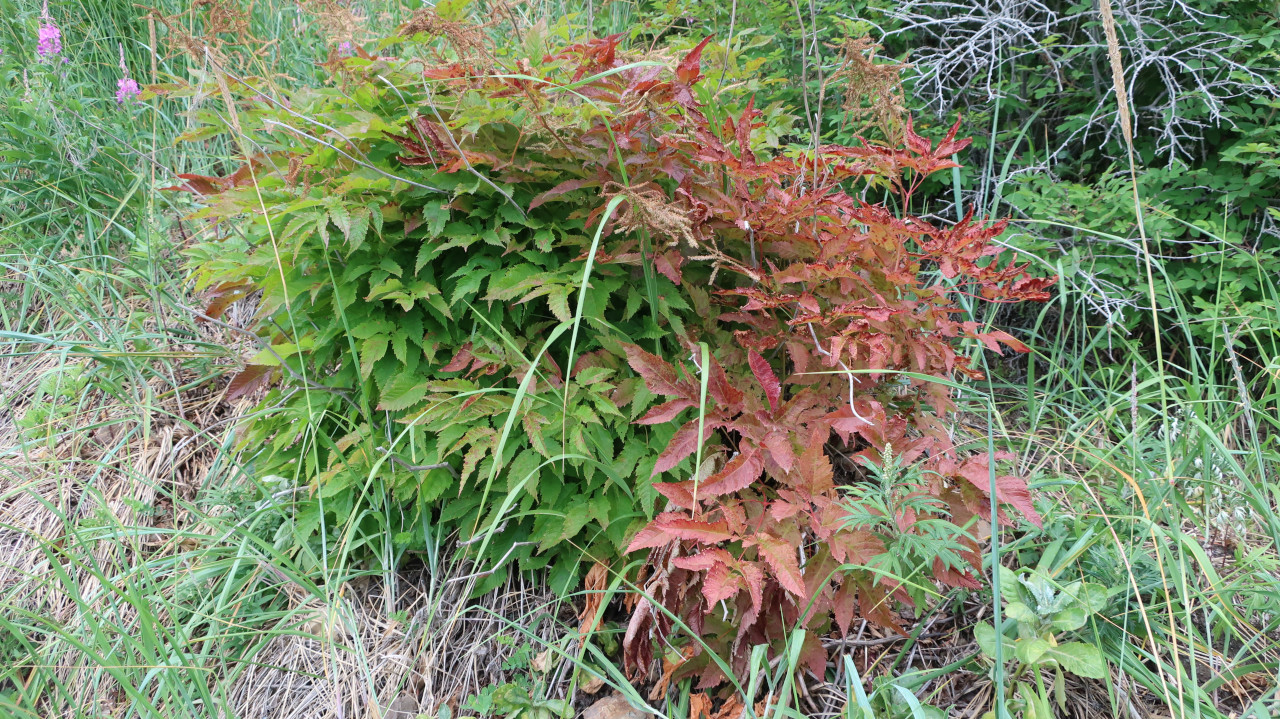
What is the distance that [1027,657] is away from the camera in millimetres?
1234

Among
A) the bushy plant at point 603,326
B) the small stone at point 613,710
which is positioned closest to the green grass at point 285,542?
the small stone at point 613,710

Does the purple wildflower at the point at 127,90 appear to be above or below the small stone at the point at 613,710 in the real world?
above

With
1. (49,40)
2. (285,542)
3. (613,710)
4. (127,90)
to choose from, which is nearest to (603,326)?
(613,710)

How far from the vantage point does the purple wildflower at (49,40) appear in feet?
9.38

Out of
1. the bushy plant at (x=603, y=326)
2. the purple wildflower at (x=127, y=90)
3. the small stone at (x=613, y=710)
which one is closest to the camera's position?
the bushy plant at (x=603, y=326)

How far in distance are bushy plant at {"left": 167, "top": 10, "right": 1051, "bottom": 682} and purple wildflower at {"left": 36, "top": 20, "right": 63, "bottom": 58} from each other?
1.90 m

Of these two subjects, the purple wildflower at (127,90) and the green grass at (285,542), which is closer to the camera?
the green grass at (285,542)

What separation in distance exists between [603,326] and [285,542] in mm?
1101

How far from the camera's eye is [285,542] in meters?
1.91

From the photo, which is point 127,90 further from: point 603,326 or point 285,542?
point 603,326

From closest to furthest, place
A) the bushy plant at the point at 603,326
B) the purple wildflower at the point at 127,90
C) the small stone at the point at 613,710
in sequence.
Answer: the bushy plant at the point at 603,326 < the small stone at the point at 613,710 < the purple wildflower at the point at 127,90

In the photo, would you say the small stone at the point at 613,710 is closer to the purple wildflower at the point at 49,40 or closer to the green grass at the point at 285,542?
the green grass at the point at 285,542

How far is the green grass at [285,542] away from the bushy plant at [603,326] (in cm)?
19

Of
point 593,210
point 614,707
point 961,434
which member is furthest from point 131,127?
point 961,434
